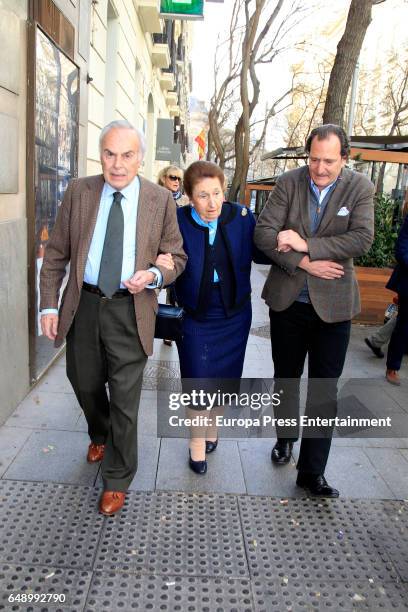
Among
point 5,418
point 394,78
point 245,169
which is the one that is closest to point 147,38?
point 245,169

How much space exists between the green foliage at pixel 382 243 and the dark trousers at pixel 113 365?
5508 millimetres

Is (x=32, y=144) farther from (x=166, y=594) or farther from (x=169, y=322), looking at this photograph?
(x=166, y=594)

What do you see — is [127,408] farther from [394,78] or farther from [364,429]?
[394,78]

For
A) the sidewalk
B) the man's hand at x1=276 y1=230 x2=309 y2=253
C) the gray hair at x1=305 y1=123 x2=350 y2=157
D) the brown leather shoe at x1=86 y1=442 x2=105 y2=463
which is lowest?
the sidewalk

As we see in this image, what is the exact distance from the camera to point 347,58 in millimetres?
8695

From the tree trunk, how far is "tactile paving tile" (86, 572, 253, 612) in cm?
780

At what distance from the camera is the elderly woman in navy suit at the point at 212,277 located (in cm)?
294

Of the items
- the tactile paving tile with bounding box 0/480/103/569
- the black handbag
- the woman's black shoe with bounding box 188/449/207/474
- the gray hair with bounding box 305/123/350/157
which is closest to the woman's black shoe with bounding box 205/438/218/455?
the woman's black shoe with bounding box 188/449/207/474

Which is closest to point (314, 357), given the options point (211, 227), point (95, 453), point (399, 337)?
point (211, 227)

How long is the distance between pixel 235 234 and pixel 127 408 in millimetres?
1128

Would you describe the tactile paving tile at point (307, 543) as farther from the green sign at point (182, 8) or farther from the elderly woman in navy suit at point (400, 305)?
the green sign at point (182, 8)

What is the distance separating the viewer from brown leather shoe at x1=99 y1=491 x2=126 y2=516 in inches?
112

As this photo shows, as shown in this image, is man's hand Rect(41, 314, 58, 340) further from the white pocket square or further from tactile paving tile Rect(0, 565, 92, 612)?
the white pocket square

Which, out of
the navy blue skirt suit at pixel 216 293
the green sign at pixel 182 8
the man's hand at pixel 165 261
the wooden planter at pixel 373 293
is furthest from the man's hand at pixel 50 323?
the green sign at pixel 182 8
